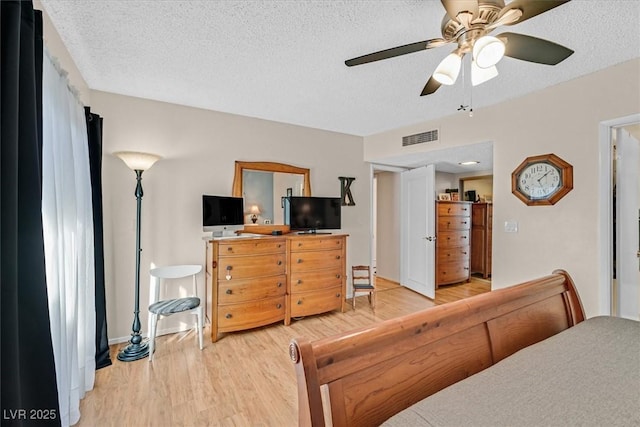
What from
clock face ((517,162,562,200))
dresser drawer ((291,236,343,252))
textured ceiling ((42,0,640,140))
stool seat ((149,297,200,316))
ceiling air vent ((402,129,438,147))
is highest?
textured ceiling ((42,0,640,140))

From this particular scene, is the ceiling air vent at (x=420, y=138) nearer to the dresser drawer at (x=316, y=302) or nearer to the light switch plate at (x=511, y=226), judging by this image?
the light switch plate at (x=511, y=226)

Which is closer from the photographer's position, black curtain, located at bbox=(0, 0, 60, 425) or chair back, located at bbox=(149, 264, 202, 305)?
black curtain, located at bbox=(0, 0, 60, 425)

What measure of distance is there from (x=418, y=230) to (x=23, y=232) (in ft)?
14.0

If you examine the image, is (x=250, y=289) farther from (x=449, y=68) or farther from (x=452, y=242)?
(x=452, y=242)

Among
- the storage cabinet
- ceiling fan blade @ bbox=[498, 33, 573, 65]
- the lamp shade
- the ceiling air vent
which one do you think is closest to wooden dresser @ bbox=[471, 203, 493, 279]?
the ceiling air vent

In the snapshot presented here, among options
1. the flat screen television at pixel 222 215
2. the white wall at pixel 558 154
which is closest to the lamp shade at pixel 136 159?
the flat screen television at pixel 222 215

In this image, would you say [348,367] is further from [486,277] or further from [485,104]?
[486,277]

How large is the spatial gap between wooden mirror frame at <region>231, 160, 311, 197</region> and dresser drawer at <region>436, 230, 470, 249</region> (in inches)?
99.3

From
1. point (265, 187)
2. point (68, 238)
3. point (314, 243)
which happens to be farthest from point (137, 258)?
point (314, 243)

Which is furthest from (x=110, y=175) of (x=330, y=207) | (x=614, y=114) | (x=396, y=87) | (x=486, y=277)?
(x=486, y=277)

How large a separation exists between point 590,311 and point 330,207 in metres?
2.67

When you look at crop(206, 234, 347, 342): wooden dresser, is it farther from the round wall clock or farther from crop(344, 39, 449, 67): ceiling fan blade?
crop(344, 39, 449, 67): ceiling fan blade

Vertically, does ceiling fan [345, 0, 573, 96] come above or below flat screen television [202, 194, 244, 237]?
above

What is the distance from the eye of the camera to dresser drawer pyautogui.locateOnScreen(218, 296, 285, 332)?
2.78 m
